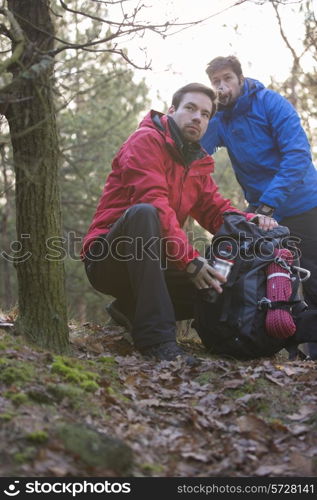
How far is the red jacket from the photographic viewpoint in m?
4.22

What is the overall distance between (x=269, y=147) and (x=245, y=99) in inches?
19.6

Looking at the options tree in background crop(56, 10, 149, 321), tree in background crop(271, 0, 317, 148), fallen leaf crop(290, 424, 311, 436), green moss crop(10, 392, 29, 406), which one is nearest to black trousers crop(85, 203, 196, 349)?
fallen leaf crop(290, 424, 311, 436)

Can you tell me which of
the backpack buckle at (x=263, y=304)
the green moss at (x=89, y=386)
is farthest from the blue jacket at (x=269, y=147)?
the green moss at (x=89, y=386)

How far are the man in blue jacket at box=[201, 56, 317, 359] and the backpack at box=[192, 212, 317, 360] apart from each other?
707 millimetres

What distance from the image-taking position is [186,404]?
331cm

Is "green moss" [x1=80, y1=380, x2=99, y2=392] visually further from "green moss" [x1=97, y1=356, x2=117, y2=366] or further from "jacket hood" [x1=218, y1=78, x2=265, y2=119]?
"jacket hood" [x1=218, y1=78, x2=265, y2=119]

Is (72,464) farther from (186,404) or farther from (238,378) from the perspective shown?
(238,378)

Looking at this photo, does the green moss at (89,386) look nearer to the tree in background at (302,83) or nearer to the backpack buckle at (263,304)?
the backpack buckle at (263,304)

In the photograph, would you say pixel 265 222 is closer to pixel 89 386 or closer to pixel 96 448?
pixel 89 386

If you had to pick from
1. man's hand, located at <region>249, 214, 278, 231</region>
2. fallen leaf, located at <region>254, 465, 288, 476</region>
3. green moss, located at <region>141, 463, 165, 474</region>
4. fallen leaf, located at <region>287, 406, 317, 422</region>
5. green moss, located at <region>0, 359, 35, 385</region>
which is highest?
man's hand, located at <region>249, 214, 278, 231</region>

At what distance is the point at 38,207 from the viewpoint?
3.67m

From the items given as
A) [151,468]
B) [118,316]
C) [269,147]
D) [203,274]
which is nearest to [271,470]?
[151,468]

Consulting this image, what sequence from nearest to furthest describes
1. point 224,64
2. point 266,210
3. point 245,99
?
point 266,210 < point 224,64 < point 245,99

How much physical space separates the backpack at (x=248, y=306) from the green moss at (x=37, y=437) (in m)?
2.18
